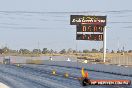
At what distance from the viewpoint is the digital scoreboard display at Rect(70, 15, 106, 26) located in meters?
72.7

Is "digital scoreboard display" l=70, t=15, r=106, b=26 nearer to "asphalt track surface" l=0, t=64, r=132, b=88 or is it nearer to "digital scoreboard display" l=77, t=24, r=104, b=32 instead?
"digital scoreboard display" l=77, t=24, r=104, b=32

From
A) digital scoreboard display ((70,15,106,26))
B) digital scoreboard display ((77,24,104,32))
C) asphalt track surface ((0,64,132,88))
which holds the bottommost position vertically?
asphalt track surface ((0,64,132,88))

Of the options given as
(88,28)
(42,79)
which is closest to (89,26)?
(88,28)

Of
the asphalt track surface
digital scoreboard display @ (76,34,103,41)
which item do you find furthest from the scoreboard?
the asphalt track surface

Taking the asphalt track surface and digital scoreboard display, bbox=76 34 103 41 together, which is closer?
the asphalt track surface

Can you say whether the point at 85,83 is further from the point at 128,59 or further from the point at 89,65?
the point at 128,59

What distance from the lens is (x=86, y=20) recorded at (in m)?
72.6

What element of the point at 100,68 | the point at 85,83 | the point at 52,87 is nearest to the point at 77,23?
the point at 100,68

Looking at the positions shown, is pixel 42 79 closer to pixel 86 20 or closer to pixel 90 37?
pixel 90 37

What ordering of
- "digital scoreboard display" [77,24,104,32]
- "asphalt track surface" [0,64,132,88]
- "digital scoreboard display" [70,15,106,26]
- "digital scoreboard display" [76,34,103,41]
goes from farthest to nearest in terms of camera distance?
"digital scoreboard display" [70,15,106,26] < "digital scoreboard display" [77,24,104,32] < "digital scoreboard display" [76,34,103,41] < "asphalt track surface" [0,64,132,88]

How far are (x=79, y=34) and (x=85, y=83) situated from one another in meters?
60.1

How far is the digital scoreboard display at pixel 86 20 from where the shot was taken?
238ft

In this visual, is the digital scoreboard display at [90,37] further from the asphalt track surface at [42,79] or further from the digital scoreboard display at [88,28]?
the asphalt track surface at [42,79]

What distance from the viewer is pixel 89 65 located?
63.7 m
